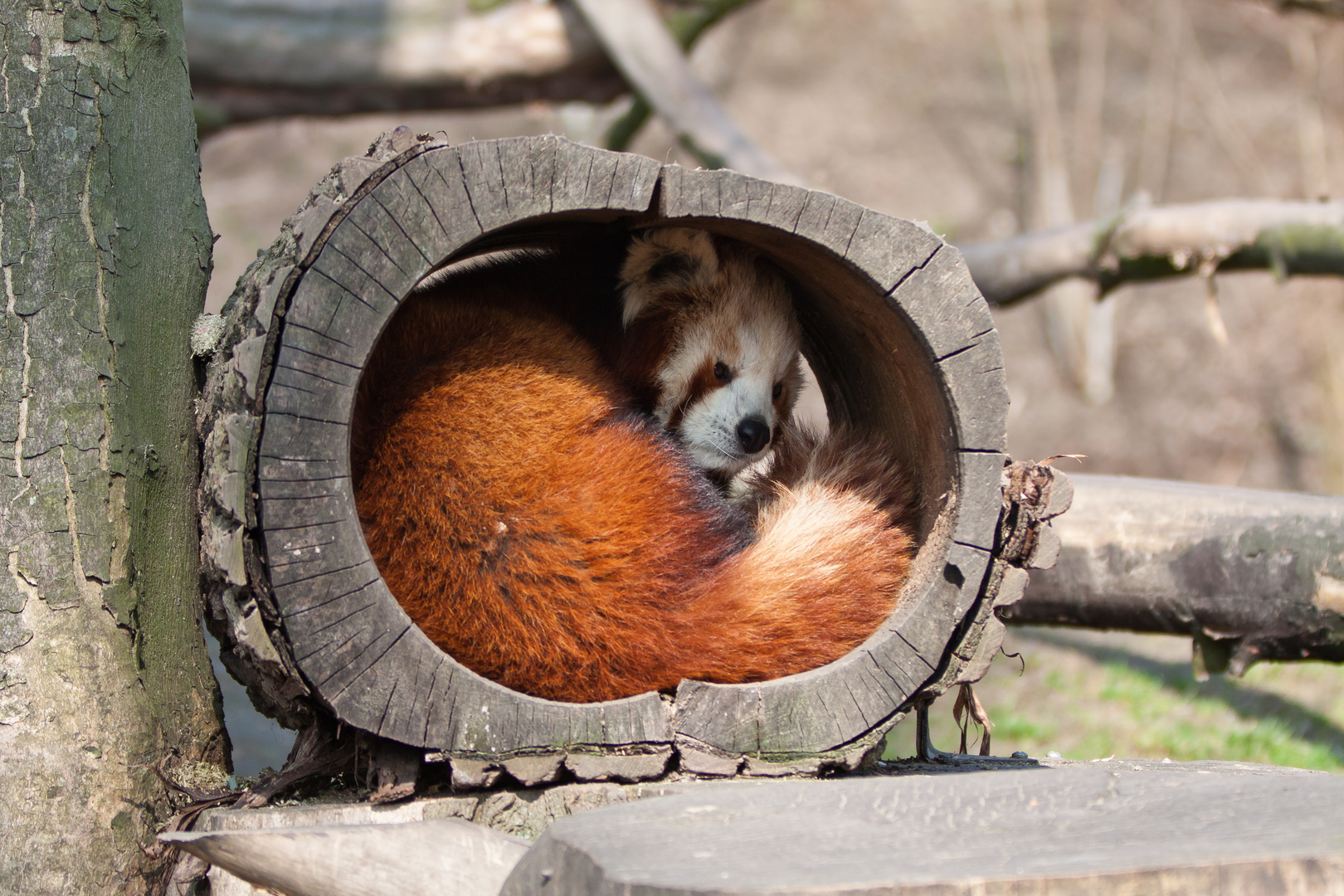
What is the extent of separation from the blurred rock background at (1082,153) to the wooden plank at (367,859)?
6.60m

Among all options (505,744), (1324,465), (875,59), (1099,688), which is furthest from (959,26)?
(505,744)

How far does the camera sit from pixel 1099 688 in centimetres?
520

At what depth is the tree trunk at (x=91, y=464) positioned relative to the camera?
1852 mm

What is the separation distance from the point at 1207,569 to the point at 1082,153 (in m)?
7.99

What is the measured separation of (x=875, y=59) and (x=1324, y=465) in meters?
6.17

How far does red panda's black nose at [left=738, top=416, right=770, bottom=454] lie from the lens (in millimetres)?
3014

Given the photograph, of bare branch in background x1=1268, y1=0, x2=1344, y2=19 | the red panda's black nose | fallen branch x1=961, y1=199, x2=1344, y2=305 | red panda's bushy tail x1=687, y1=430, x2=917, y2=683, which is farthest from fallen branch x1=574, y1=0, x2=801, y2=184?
red panda's bushy tail x1=687, y1=430, x2=917, y2=683

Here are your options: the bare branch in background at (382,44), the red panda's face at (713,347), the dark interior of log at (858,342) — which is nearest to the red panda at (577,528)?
the dark interior of log at (858,342)

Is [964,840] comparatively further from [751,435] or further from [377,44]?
[377,44]

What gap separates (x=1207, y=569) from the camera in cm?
323

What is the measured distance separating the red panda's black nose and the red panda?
0.49 meters

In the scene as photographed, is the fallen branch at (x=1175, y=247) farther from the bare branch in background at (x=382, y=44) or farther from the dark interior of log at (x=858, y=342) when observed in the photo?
the bare branch in background at (x=382, y=44)

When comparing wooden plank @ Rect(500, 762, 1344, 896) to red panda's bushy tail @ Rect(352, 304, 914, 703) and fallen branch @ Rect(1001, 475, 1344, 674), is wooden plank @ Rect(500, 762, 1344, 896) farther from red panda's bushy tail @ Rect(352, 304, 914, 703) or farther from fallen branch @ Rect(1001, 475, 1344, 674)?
fallen branch @ Rect(1001, 475, 1344, 674)

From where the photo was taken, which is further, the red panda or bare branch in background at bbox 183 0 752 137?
bare branch in background at bbox 183 0 752 137
